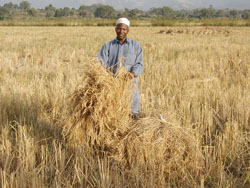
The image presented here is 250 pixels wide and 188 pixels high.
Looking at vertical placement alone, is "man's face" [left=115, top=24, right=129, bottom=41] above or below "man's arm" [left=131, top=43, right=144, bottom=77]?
above

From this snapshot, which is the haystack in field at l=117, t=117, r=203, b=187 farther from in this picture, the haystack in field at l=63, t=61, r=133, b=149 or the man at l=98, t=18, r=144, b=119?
the man at l=98, t=18, r=144, b=119

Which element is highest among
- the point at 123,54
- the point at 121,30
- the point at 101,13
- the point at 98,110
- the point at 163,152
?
the point at 101,13

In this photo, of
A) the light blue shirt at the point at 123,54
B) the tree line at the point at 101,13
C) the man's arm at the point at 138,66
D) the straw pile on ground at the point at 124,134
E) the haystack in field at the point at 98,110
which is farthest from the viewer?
the tree line at the point at 101,13

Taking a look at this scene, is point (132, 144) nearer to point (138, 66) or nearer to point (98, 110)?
point (98, 110)

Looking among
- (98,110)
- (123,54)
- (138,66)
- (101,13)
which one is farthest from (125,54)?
(101,13)

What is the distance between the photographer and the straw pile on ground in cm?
239

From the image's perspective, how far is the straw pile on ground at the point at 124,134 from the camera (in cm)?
239

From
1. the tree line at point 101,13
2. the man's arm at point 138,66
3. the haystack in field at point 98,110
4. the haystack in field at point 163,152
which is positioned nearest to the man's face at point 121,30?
the man's arm at point 138,66

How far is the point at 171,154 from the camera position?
2.46m

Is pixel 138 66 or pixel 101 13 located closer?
pixel 138 66

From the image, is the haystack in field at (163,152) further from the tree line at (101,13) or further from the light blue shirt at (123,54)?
the tree line at (101,13)

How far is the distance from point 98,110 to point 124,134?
380 millimetres

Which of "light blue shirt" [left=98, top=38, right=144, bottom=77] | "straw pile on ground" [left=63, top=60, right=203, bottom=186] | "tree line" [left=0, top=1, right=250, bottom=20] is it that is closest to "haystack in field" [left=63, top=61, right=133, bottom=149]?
"straw pile on ground" [left=63, top=60, right=203, bottom=186]

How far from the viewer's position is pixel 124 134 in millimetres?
2662
